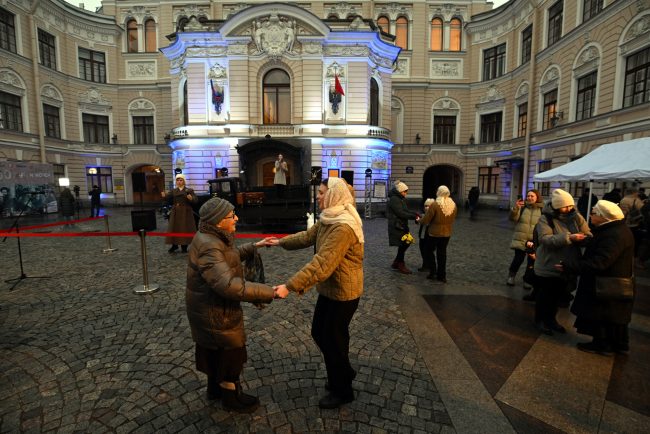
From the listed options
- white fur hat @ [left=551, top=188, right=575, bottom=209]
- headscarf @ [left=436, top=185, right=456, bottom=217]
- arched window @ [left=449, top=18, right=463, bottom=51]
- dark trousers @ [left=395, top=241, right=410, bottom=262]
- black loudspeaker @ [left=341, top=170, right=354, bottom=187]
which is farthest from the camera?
arched window @ [left=449, top=18, right=463, bottom=51]

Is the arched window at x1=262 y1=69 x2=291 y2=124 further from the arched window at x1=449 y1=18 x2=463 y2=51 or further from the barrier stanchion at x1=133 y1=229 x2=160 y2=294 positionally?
the barrier stanchion at x1=133 y1=229 x2=160 y2=294

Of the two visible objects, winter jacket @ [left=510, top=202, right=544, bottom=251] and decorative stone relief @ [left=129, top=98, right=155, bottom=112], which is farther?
decorative stone relief @ [left=129, top=98, right=155, bottom=112]

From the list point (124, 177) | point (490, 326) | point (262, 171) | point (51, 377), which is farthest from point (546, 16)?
point (124, 177)

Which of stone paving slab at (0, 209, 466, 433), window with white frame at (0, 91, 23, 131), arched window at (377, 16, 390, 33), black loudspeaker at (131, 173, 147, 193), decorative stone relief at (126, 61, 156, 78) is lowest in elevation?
stone paving slab at (0, 209, 466, 433)

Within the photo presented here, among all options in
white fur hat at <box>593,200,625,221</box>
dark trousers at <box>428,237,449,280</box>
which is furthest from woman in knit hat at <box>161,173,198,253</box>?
white fur hat at <box>593,200,625,221</box>

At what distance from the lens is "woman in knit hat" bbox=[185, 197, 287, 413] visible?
229 cm

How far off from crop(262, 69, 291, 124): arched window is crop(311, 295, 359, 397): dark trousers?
1938 centimetres

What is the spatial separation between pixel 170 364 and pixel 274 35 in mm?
20172

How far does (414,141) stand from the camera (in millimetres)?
26141

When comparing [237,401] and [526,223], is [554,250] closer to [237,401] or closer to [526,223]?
[526,223]

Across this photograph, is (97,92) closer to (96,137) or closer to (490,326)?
(96,137)

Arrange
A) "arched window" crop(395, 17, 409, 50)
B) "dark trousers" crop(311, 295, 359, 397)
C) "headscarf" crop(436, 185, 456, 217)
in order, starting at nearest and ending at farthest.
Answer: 1. "dark trousers" crop(311, 295, 359, 397)
2. "headscarf" crop(436, 185, 456, 217)
3. "arched window" crop(395, 17, 409, 50)

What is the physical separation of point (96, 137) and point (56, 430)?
95.0 feet

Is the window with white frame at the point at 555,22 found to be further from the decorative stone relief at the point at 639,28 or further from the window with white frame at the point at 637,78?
the window with white frame at the point at 637,78
